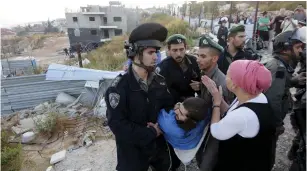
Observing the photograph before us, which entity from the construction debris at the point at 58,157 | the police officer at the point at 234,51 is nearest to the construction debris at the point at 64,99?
the construction debris at the point at 58,157

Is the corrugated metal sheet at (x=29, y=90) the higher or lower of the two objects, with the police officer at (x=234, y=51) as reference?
lower

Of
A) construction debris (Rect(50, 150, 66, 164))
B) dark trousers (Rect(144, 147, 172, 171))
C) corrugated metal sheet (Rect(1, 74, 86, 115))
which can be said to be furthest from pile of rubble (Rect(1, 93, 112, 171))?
dark trousers (Rect(144, 147, 172, 171))

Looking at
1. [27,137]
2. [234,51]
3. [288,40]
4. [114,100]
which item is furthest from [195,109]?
[27,137]

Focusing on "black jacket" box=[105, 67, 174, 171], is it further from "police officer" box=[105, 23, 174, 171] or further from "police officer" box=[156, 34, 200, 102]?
"police officer" box=[156, 34, 200, 102]

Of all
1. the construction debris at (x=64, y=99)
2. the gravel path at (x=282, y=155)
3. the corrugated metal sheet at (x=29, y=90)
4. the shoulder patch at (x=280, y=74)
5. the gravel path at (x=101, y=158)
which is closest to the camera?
the shoulder patch at (x=280, y=74)

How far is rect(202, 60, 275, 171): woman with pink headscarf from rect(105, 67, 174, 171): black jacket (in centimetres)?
55

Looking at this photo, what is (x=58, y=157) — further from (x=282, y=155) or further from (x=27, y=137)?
(x=282, y=155)

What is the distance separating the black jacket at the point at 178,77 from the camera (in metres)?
2.38

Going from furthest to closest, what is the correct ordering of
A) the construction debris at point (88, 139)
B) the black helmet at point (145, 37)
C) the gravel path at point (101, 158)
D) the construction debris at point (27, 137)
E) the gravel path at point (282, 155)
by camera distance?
the construction debris at point (27, 137) < the construction debris at point (88, 139) < the gravel path at point (101, 158) < the gravel path at point (282, 155) < the black helmet at point (145, 37)

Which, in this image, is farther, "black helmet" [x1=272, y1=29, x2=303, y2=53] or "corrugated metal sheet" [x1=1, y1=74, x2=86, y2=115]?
"corrugated metal sheet" [x1=1, y1=74, x2=86, y2=115]

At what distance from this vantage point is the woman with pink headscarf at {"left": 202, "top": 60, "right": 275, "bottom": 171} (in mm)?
1316

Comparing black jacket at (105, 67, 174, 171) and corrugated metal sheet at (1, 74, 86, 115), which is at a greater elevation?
black jacket at (105, 67, 174, 171)

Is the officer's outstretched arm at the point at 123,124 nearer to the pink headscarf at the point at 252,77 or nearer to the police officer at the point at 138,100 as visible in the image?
the police officer at the point at 138,100

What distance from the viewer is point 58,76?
6039 mm
